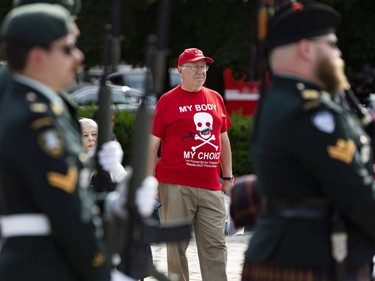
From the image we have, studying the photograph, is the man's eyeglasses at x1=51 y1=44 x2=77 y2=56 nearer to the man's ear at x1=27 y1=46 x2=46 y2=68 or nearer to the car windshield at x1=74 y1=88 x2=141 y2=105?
the man's ear at x1=27 y1=46 x2=46 y2=68

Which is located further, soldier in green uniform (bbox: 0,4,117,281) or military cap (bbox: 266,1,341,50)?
military cap (bbox: 266,1,341,50)

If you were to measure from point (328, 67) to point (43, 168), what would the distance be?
129 centimetres

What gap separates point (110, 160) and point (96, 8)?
1473 centimetres

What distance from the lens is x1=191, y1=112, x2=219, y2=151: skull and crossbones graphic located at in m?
8.64

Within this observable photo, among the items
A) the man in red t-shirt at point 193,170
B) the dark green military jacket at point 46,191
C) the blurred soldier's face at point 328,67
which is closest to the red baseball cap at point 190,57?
the man in red t-shirt at point 193,170

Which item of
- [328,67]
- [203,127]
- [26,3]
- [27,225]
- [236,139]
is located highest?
[26,3]

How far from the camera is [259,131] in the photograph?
14.7ft

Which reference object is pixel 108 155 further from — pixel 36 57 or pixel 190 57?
pixel 190 57

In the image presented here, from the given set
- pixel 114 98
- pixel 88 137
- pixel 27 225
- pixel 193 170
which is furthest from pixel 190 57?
pixel 114 98

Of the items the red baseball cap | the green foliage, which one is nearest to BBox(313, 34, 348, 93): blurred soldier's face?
the red baseball cap

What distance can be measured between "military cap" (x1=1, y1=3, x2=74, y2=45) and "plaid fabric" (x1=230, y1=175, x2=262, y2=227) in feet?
3.75

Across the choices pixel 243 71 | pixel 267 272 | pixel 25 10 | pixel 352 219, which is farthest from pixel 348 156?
pixel 243 71

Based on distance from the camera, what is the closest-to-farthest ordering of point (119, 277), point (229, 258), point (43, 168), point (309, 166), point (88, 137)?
point (43, 168) < point (119, 277) < point (309, 166) < point (88, 137) < point (229, 258)

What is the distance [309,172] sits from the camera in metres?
Result: 4.30
